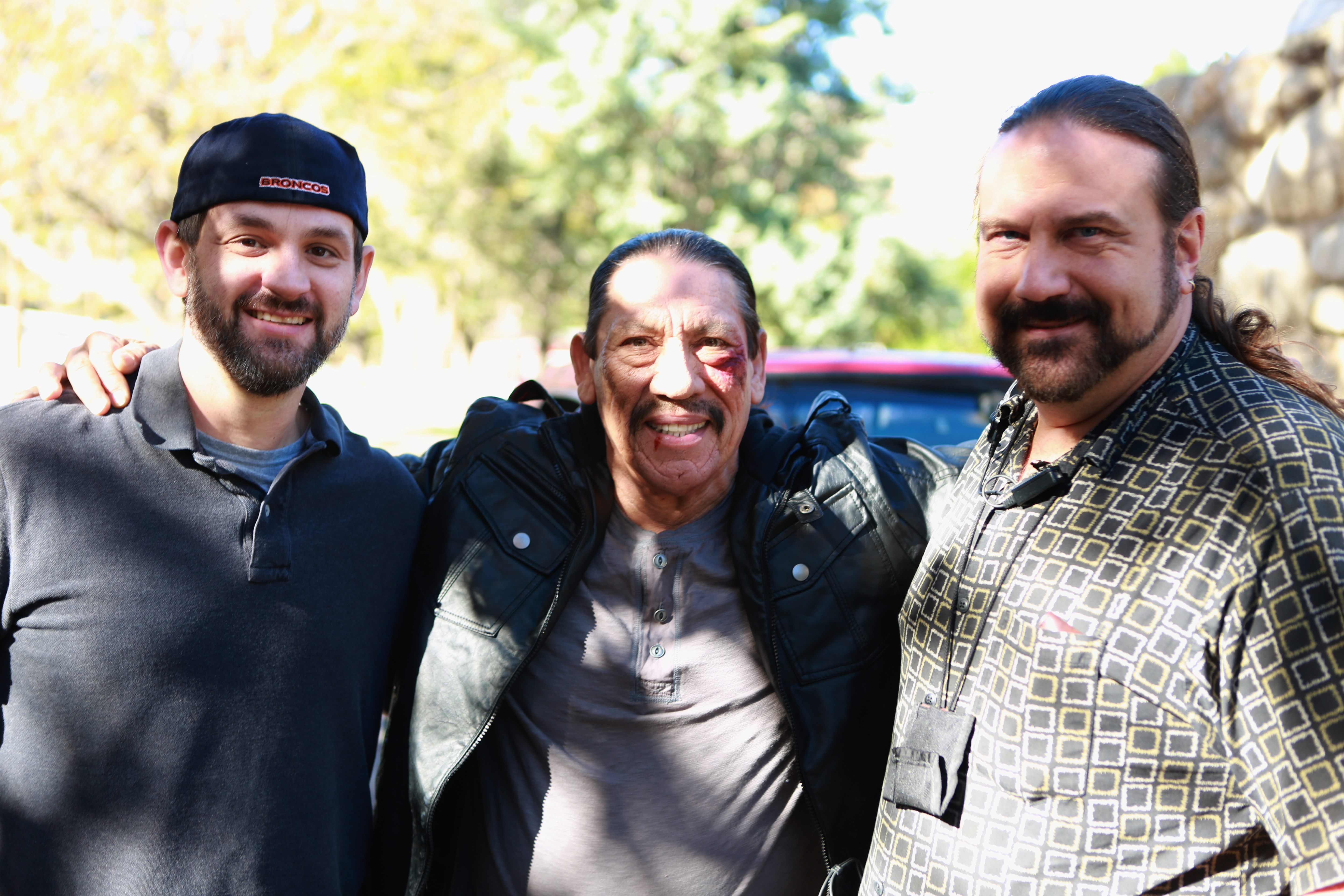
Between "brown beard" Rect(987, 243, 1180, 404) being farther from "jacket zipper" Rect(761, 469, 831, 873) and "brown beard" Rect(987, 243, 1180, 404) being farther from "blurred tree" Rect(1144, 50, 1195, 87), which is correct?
"blurred tree" Rect(1144, 50, 1195, 87)

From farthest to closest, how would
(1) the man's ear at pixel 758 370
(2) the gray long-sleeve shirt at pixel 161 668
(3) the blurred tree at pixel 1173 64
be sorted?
(3) the blurred tree at pixel 1173 64 < (1) the man's ear at pixel 758 370 < (2) the gray long-sleeve shirt at pixel 161 668

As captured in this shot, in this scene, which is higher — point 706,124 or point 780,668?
point 706,124

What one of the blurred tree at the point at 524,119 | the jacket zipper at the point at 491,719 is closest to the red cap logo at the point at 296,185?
the jacket zipper at the point at 491,719

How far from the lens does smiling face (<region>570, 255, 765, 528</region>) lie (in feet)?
8.21

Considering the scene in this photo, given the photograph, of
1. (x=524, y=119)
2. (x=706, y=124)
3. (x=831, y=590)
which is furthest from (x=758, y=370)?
(x=524, y=119)

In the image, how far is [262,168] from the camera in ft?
7.54

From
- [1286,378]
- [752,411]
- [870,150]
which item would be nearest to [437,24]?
[870,150]

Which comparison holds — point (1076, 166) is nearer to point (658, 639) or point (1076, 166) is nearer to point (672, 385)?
point (672, 385)

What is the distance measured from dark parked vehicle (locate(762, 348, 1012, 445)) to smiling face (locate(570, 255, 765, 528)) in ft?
4.43

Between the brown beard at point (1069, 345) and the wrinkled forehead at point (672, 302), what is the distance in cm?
79

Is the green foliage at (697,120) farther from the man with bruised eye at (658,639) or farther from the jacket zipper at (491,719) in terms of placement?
the jacket zipper at (491,719)

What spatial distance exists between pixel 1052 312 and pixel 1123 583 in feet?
1.66

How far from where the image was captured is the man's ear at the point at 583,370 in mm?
2725

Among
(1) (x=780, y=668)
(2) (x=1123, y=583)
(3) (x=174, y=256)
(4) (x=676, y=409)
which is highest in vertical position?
(3) (x=174, y=256)
